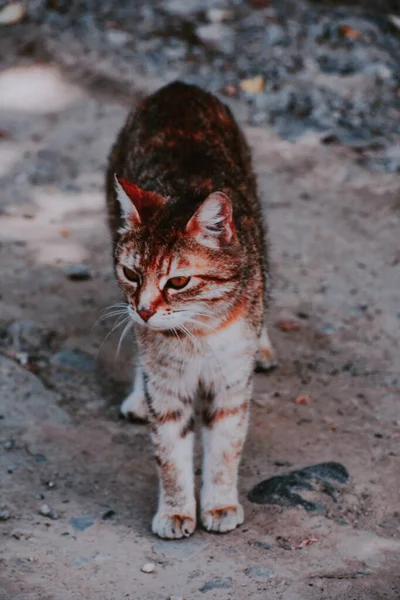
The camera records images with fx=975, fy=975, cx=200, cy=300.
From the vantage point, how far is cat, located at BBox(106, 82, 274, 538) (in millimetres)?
3996

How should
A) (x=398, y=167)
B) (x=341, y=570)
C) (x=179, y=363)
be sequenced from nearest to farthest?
(x=341, y=570)
(x=179, y=363)
(x=398, y=167)

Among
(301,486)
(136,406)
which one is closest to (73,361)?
(136,406)

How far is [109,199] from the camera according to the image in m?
5.38

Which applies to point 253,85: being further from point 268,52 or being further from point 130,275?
point 130,275

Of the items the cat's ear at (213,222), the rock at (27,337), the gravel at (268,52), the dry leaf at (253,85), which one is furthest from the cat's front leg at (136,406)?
the dry leaf at (253,85)

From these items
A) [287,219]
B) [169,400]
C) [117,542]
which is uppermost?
[169,400]

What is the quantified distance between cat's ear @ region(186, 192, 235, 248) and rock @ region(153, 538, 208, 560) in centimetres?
132

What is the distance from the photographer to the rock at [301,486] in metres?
4.47

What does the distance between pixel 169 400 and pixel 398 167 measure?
4135mm

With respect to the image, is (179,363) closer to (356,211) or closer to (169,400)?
(169,400)

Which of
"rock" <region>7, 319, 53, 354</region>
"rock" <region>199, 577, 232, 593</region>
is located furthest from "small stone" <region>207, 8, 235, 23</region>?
"rock" <region>199, 577, 232, 593</region>

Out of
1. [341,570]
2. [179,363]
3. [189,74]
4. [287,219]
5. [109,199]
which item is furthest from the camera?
[189,74]

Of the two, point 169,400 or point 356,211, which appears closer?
point 169,400

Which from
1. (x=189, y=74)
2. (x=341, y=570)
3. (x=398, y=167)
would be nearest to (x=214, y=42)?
(x=189, y=74)
